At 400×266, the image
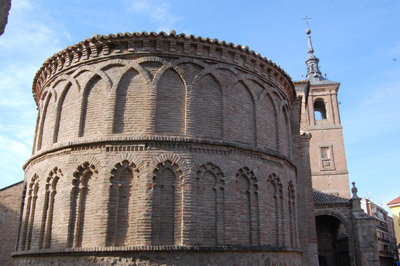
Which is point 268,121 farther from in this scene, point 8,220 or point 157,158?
point 8,220

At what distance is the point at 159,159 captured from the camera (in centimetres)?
940

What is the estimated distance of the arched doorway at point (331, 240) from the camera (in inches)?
906

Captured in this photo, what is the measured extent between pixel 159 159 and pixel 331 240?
737 inches

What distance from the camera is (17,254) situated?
10.4 m

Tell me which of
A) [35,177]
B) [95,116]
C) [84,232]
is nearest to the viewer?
[84,232]

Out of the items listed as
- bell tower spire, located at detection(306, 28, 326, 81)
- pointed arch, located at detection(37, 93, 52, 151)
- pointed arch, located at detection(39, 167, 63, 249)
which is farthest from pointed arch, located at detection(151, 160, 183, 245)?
bell tower spire, located at detection(306, 28, 326, 81)

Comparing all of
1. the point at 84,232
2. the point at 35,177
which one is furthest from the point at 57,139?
the point at 84,232

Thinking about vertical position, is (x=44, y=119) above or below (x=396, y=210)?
below

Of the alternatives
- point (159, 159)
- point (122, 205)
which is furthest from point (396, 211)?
point (122, 205)

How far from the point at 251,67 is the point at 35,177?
7.21 metres

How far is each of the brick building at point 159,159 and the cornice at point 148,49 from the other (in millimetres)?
30

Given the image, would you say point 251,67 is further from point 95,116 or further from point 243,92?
point 95,116

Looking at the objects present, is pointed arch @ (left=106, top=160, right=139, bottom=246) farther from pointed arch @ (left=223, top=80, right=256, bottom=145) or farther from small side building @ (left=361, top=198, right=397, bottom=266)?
small side building @ (left=361, top=198, right=397, bottom=266)

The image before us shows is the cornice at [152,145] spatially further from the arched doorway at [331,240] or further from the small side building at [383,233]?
the small side building at [383,233]
